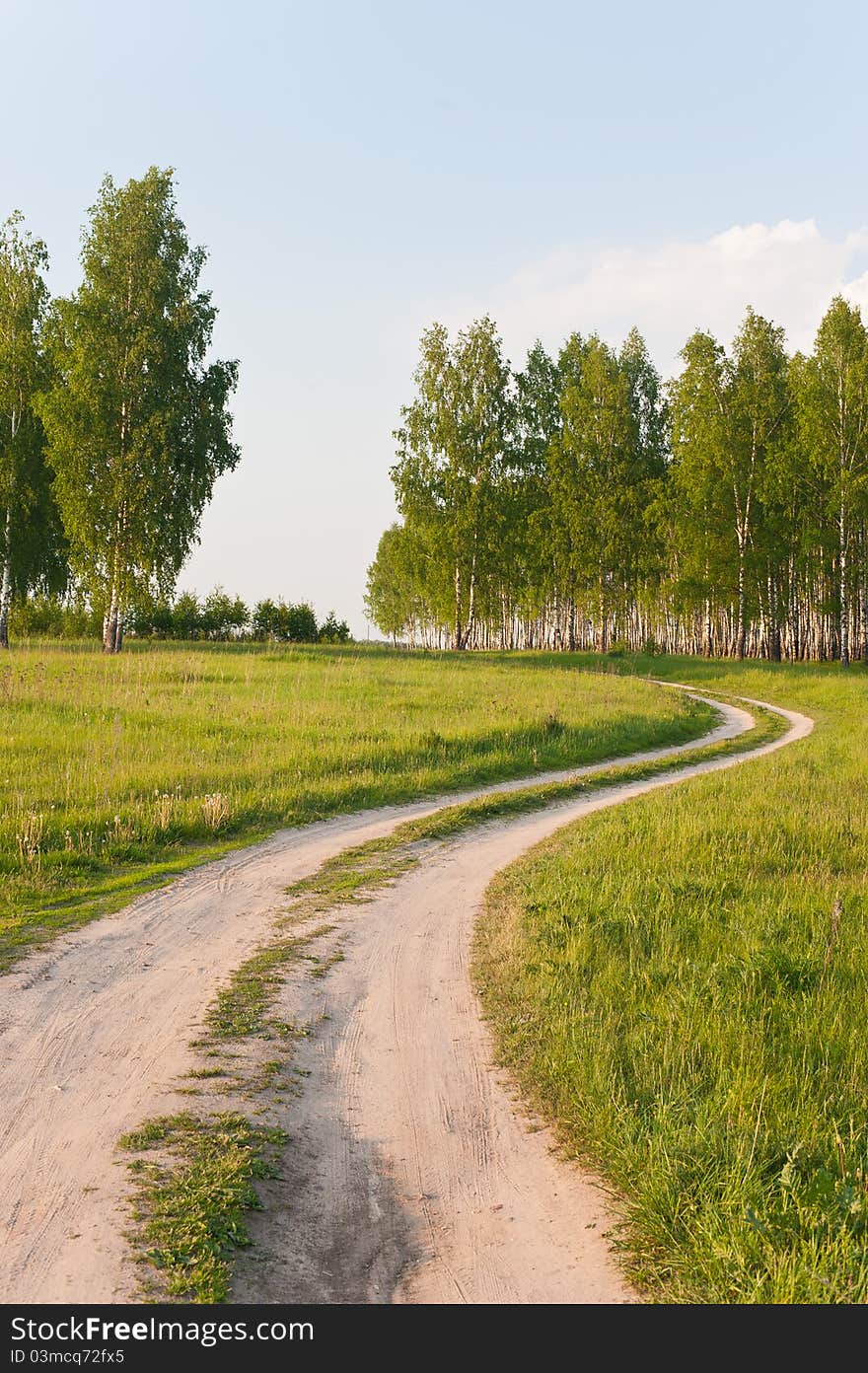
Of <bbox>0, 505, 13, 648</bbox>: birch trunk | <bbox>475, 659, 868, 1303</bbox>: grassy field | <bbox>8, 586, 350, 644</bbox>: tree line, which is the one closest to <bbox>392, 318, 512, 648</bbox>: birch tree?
<bbox>8, 586, 350, 644</bbox>: tree line

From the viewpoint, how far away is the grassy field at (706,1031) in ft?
12.9

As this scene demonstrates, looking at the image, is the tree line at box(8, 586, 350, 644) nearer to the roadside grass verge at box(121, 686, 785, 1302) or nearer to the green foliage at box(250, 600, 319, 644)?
the green foliage at box(250, 600, 319, 644)

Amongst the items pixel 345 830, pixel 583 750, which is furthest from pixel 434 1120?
pixel 583 750

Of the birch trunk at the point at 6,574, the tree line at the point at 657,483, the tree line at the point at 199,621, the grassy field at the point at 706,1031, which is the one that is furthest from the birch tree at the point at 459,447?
the grassy field at the point at 706,1031

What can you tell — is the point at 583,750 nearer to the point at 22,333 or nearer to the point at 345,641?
the point at 22,333

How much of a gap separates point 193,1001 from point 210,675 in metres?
21.7

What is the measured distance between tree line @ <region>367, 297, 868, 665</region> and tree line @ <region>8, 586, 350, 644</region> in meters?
7.53

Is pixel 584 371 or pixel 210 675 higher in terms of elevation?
pixel 584 371

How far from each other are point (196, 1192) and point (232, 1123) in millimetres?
699

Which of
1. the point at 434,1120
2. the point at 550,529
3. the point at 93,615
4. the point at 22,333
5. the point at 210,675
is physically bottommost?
the point at 434,1120

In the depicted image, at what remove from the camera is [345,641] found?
61.5 meters

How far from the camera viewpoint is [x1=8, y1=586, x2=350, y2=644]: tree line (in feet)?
164

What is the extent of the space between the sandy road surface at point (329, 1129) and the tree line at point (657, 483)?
144ft

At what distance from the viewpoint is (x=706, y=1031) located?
586cm
